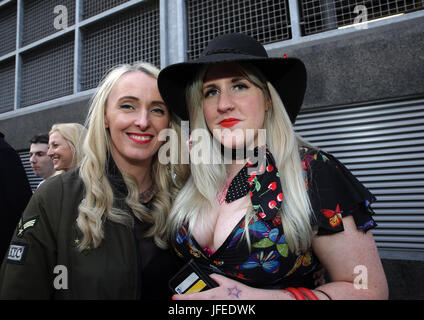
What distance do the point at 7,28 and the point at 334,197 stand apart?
10.5m

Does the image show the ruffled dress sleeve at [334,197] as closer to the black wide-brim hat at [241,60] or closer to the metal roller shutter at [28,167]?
the black wide-brim hat at [241,60]

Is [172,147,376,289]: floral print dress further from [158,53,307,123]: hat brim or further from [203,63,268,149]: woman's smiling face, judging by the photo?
[158,53,307,123]: hat brim

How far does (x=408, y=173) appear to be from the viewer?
3.48m

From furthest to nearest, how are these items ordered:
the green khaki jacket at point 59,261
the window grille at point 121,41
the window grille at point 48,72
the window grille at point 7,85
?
1. the window grille at point 7,85
2. the window grille at point 48,72
3. the window grille at point 121,41
4. the green khaki jacket at point 59,261

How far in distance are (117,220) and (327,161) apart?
1.26 meters

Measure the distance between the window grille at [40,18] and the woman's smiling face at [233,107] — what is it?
7.00m

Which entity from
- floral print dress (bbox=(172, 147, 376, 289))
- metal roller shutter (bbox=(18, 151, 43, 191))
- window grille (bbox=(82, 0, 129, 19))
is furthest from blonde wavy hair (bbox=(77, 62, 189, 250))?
metal roller shutter (bbox=(18, 151, 43, 191))

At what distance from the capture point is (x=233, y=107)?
154cm

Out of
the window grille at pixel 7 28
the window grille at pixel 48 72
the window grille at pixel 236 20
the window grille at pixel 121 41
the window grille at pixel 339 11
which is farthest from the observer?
the window grille at pixel 7 28

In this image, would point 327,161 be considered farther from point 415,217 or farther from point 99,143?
point 415,217

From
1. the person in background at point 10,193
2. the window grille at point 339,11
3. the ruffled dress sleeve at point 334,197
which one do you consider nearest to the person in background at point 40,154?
the person in background at point 10,193

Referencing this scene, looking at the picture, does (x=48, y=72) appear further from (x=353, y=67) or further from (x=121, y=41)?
(x=353, y=67)

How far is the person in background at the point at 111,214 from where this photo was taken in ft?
4.53
